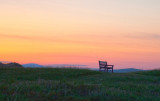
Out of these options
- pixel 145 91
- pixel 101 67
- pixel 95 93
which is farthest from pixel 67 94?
pixel 101 67

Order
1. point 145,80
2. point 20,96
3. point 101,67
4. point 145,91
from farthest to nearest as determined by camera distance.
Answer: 1. point 101,67
2. point 145,80
3. point 145,91
4. point 20,96

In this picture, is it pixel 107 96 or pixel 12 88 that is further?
pixel 12 88

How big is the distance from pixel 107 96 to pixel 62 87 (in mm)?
2407

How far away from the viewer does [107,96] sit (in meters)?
10.8

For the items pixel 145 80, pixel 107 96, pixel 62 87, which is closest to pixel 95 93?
pixel 107 96

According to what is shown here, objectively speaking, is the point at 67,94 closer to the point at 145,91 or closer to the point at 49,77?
the point at 145,91

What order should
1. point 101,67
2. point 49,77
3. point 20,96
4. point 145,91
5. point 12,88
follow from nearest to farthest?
point 20,96, point 12,88, point 145,91, point 49,77, point 101,67

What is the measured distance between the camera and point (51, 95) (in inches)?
422

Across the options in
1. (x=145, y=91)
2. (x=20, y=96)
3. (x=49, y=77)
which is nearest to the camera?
(x=20, y=96)

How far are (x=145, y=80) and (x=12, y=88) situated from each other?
10.4 metres

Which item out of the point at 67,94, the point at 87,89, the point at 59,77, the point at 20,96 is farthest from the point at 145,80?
the point at 20,96

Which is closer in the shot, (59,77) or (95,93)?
(95,93)

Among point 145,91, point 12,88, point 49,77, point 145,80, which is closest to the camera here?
point 12,88

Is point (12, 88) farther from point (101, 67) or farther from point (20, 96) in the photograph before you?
point (101, 67)
